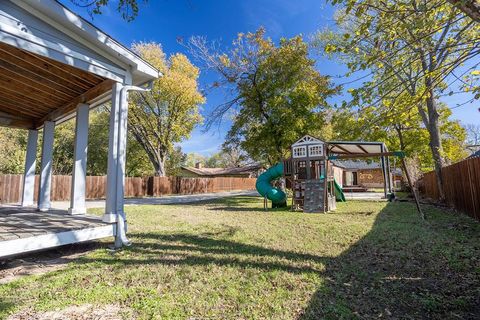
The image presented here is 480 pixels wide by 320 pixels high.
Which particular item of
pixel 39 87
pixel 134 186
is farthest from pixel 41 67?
pixel 134 186

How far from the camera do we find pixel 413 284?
308 centimetres

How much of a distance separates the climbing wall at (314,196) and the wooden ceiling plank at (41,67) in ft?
26.3

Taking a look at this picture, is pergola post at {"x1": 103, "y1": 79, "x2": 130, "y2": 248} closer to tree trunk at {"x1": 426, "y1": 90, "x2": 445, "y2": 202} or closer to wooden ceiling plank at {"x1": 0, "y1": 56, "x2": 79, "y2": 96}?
wooden ceiling plank at {"x1": 0, "y1": 56, "x2": 79, "y2": 96}

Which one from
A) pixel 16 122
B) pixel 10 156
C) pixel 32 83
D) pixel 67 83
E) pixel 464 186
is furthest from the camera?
pixel 10 156

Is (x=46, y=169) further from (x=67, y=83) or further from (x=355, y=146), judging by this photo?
(x=355, y=146)

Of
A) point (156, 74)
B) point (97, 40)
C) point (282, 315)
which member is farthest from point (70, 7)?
point (282, 315)

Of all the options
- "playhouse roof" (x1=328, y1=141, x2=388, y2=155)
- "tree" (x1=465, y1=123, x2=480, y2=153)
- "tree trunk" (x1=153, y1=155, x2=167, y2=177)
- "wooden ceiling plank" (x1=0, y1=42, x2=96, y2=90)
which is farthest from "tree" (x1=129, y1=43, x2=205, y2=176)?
"tree" (x1=465, y1=123, x2=480, y2=153)

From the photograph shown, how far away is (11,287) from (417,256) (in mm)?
5616

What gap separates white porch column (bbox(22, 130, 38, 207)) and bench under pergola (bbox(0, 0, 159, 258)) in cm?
129

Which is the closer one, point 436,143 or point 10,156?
point 436,143

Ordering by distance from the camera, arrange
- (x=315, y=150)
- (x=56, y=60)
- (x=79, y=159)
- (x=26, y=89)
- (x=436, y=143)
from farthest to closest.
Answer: (x=436, y=143)
(x=315, y=150)
(x=79, y=159)
(x=26, y=89)
(x=56, y=60)

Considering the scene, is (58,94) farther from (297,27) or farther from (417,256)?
(297,27)

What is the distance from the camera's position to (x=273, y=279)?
128 inches

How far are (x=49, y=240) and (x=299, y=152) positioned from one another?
925cm
